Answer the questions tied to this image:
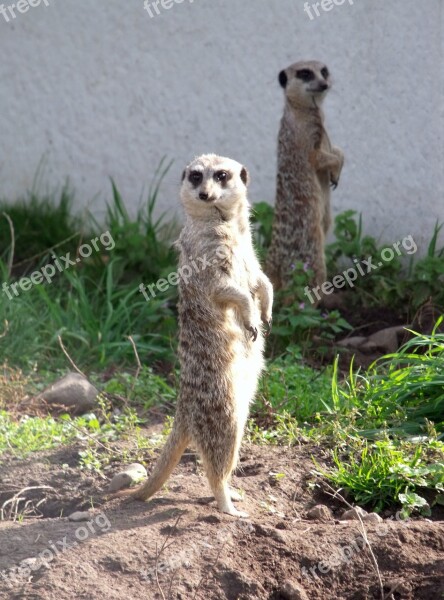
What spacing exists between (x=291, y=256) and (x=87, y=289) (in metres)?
1.21

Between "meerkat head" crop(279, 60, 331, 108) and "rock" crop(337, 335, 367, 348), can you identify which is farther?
"meerkat head" crop(279, 60, 331, 108)

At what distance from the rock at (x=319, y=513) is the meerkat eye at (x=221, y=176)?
116cm

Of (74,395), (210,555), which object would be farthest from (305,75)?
(210,555)

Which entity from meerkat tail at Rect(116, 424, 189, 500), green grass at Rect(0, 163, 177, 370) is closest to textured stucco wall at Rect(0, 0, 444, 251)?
green grass at Rect(0, 163, 177, 370)

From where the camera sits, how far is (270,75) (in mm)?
6297

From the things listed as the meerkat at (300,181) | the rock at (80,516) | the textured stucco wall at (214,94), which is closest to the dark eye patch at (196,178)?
the rock at (80,516)

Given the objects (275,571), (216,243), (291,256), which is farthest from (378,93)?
(275,571)

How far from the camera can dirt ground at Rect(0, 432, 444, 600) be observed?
291cm

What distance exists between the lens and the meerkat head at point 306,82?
5.64m

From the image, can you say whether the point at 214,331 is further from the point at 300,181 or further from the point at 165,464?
the point at 300,181

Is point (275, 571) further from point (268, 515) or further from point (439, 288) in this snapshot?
point (439, 288)

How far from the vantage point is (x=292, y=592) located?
9.76 feet

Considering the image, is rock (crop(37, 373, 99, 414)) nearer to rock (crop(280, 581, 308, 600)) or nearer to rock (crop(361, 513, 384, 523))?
rock (crop(361, 513, 384, 523))

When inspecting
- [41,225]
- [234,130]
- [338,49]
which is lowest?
[41,225]
